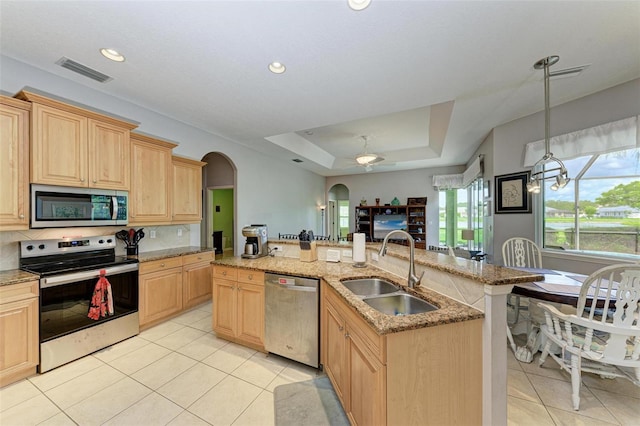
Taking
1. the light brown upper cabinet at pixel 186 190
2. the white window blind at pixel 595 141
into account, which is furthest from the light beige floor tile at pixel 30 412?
the white window blind at pixel 595 141

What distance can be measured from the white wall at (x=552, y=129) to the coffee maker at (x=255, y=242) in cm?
366

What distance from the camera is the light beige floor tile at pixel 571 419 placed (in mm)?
1608

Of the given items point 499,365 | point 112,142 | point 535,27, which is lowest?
A: point 499,365

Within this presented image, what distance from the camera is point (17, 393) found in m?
1.86

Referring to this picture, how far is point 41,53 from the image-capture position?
207 cm

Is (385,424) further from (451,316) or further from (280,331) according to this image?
(280,331)

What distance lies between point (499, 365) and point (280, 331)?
67.1 inches

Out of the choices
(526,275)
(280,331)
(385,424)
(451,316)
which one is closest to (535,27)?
(526,275)

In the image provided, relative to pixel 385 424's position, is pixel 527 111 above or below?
above

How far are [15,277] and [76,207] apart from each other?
0.72 metres

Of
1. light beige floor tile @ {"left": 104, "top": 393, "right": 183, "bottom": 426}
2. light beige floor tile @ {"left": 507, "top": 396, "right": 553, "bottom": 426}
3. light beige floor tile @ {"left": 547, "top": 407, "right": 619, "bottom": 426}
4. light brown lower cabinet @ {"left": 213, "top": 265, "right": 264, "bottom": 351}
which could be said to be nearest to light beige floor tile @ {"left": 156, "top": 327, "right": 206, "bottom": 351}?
light brown lower cabinet @ {"left": 213, "top": 265, "right": 264, "bottom": 351}

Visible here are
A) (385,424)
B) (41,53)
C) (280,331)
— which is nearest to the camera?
(385,424)

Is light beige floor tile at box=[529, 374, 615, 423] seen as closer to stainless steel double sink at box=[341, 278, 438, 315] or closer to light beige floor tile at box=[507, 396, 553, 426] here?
light beige floor tile at box=[507, 396, 553, 426]

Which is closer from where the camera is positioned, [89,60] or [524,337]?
[89,60]
